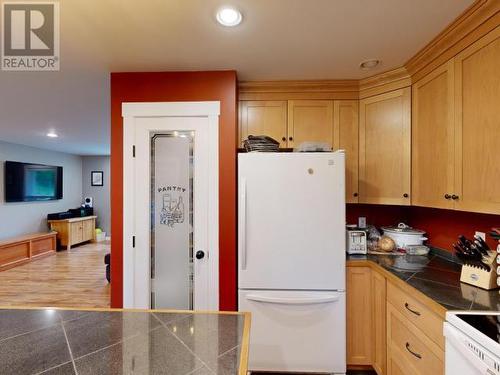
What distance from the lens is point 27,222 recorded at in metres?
5.61

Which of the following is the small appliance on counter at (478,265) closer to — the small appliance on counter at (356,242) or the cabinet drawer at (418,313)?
the cabinet drawer at (418,313)

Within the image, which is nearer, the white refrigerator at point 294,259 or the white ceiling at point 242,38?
the white ceiling at point 242,38

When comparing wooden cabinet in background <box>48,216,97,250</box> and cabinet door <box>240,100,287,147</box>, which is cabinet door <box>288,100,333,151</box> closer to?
cabinet door <box>240,100,287,147</box>

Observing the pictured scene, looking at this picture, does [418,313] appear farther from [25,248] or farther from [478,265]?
[25,248]

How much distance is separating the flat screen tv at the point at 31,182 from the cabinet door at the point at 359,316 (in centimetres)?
649

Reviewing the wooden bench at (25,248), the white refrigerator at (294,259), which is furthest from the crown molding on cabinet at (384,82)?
the wooden bench at (25,248)

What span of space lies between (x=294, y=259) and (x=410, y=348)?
2.61ft

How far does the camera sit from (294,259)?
1.82 metres

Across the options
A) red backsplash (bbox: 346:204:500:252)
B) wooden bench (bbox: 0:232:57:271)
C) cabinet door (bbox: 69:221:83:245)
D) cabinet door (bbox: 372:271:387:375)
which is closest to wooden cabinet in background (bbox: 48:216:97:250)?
cabinet door (bbox: 69:221:83:245)

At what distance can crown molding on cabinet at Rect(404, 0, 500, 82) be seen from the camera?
51.1 inches

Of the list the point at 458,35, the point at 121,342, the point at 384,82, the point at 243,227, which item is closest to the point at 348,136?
the point at 384,82

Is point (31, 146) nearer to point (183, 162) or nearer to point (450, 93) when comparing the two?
point (183, 162)

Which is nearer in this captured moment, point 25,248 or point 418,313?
point 418,313

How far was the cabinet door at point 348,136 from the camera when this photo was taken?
2.24 m
